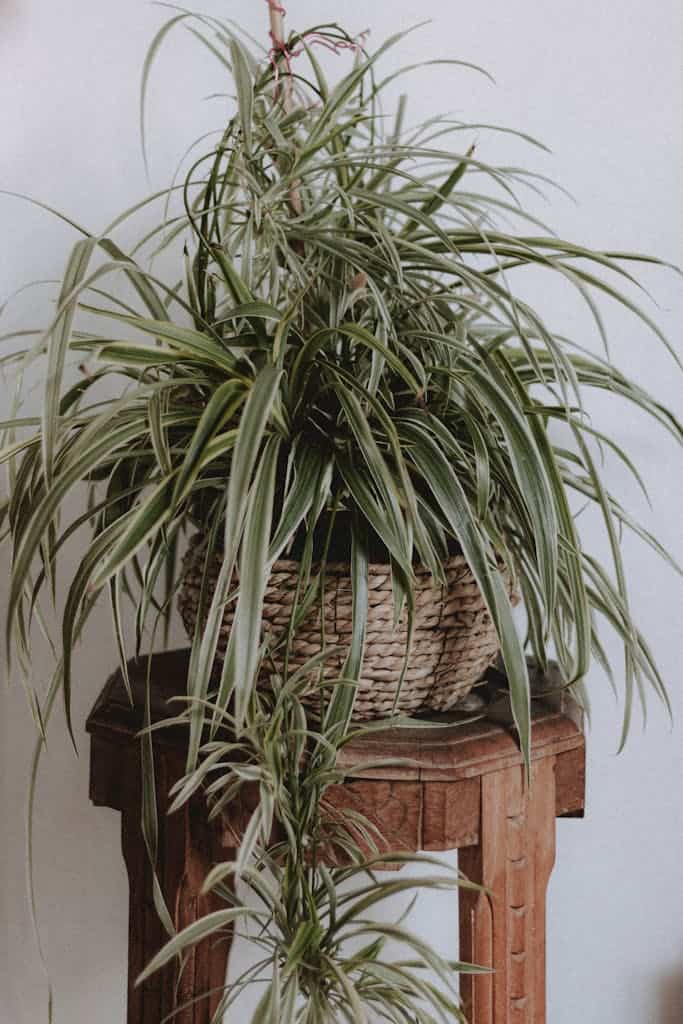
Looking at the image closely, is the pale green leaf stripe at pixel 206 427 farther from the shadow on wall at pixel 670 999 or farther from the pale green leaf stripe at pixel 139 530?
the shadow on wall at pixel 670 999

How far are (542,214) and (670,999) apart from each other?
1.10 m

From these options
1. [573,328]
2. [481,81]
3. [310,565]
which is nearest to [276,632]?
[310,565]

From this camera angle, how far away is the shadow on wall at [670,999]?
1515 mm

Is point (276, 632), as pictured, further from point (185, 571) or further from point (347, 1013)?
point (347, 1013)

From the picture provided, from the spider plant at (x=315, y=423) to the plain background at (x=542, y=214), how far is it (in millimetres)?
336

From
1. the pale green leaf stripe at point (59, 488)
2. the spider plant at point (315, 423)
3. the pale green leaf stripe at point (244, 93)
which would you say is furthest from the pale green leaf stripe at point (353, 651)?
the pale green leaf stripe at point (244, 93)

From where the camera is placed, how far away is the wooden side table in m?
0.97

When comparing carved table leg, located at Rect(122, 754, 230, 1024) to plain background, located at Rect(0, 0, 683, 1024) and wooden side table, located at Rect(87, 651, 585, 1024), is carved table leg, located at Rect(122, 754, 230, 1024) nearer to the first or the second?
wooden side table, located at Rect(87, 651, 585, 1024)

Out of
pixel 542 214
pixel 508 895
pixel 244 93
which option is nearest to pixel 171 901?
pixel 508 895

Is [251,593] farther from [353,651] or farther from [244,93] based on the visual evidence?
[244,93]

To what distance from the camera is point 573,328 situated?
1.44 m

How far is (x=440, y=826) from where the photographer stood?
0.97 meters

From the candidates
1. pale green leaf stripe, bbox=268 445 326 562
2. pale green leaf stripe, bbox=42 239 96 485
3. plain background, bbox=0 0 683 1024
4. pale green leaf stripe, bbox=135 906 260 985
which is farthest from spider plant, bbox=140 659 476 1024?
plain background, bbox=0 0 683 1024

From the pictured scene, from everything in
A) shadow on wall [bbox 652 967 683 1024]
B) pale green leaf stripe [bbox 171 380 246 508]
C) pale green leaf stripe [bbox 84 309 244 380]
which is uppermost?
pale green leaf stripe [bbox 84 309 244 380]
